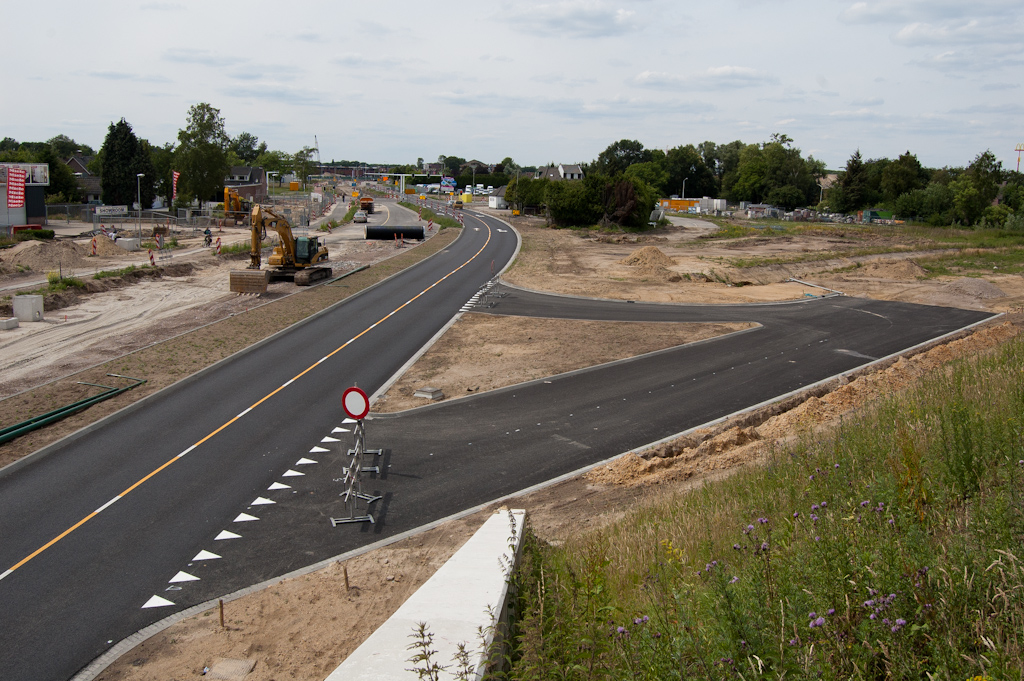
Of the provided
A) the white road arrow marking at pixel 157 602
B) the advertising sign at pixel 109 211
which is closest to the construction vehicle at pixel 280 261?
the white road arrow marking at pixel 157 602

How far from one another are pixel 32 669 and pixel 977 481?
12.0 metres

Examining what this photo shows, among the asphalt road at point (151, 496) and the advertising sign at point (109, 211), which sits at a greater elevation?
the advertising sign at point (109, 211)

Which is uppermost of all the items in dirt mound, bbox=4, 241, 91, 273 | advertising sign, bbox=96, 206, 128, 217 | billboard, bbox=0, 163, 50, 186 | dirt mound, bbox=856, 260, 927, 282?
billboard, bbox=0, 163, 50, 186

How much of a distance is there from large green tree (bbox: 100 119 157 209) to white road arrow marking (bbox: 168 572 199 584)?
295 feet

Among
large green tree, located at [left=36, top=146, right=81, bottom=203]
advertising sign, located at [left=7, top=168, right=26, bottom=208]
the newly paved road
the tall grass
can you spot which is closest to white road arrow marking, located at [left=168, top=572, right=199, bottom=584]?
the newly paved road

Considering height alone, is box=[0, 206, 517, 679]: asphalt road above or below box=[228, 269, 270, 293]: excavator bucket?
below

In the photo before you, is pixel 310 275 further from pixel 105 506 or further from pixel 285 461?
pixel 105 506

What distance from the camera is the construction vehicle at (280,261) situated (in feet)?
125

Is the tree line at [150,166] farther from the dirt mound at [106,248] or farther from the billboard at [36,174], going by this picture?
the dirt mound at [106,248]

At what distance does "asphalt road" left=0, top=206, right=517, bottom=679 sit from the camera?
10.8 m

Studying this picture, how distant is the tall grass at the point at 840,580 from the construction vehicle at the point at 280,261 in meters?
32.2

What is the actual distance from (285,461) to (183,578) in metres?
4.88

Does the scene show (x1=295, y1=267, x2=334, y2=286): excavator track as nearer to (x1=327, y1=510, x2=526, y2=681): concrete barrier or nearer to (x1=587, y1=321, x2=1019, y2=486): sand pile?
(x1=587, y1=321, x2=1019, y2=486): sand pile

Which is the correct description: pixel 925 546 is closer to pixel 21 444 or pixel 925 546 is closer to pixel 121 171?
pixel 21 444
